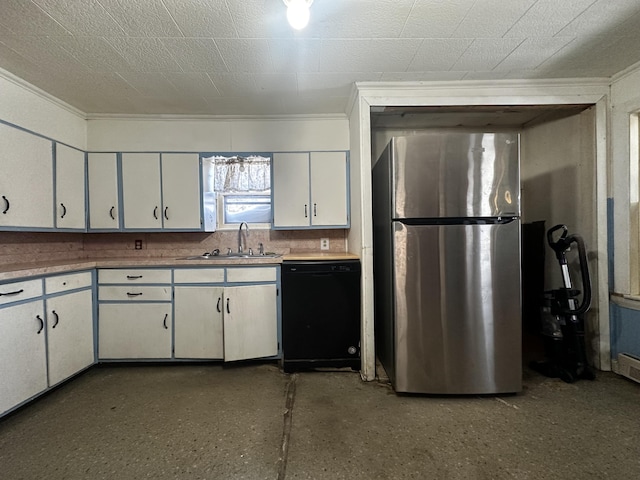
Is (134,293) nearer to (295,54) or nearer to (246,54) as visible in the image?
(246,54)

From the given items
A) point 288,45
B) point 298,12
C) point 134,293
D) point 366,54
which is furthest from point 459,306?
point 134,293

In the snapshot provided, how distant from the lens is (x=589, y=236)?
7.59 ft

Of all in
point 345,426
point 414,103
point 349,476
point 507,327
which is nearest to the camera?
point 349,476

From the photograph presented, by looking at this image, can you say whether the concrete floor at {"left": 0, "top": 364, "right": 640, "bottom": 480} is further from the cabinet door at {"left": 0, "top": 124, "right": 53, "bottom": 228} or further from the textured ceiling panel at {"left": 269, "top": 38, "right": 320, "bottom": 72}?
the textured ceiling panel at {"left": 269, "top": 38, "right": 320, "bottom": 72}

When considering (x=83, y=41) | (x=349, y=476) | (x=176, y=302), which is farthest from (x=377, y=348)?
(x=83, y=41)

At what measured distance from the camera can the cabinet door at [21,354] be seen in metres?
1.72

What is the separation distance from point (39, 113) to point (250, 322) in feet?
7.75

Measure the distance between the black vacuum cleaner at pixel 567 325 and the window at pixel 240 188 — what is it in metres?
2.58

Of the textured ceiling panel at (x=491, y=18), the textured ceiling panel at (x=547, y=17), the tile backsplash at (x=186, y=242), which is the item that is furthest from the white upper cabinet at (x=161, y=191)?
the textured ceiling panel at (x=547, y=17)

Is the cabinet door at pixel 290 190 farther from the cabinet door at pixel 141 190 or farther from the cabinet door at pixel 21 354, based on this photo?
the cabinet door at pixel 21 354

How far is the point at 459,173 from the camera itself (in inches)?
73.0

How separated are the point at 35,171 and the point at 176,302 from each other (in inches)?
57.3

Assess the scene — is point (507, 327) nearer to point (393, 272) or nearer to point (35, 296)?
point (393, 272)

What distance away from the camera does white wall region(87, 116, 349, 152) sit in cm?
275
